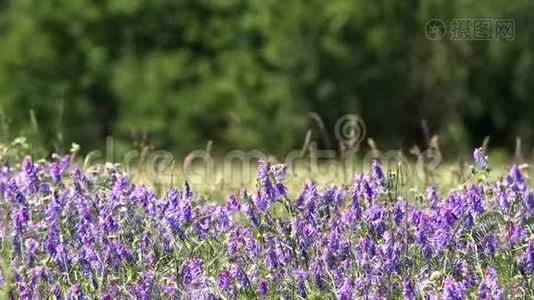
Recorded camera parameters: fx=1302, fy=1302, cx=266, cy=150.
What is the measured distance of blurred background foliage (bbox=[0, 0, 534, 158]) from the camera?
2311cm

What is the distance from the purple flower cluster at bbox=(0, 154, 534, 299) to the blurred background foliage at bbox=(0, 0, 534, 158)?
1735cm

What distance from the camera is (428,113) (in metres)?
24.0

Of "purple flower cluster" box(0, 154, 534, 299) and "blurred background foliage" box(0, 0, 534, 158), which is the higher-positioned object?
"blurred background foliage" box(0, 0, 534, 158)

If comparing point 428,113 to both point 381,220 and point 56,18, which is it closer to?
point 56,18

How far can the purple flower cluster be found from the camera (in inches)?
162

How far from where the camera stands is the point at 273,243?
436 cm

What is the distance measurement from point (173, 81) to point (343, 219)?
2026cm

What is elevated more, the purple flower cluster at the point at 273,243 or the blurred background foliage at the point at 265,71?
the blurred background foliage at the point at 265,71

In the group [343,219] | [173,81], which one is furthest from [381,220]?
[173,81]

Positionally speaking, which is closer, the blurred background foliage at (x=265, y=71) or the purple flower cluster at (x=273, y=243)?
the purple flower cluster at (x=273, y=243)

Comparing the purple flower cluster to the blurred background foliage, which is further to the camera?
the blurred background foliage

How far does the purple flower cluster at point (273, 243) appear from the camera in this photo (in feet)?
13.5

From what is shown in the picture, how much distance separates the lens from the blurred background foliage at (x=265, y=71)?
23109 millimetres

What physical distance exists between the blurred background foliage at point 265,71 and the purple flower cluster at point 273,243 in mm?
17351
